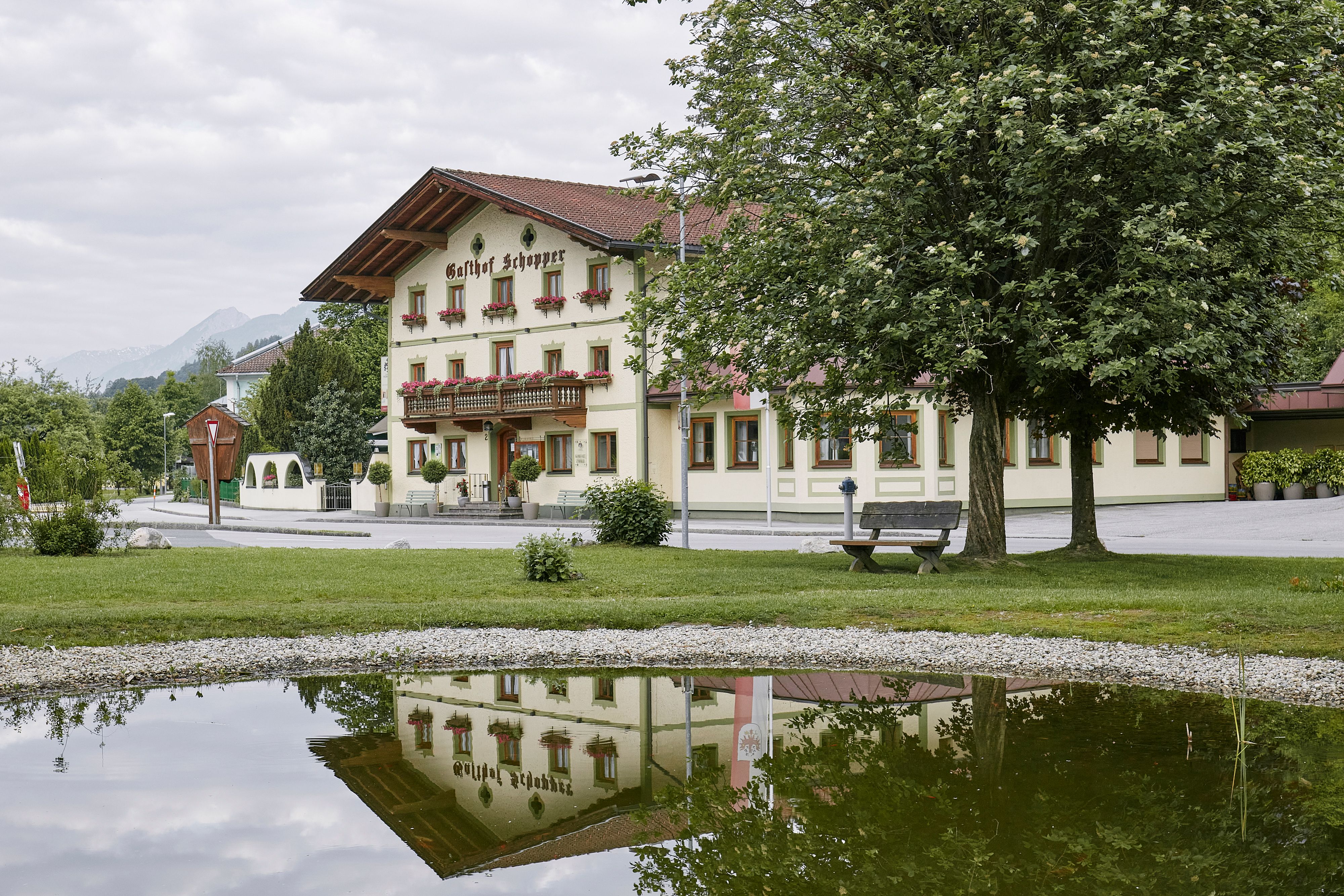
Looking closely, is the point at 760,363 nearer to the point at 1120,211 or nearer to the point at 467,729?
the point at 1120,211

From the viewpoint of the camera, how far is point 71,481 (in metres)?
20.5

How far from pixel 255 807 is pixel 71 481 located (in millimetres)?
16285

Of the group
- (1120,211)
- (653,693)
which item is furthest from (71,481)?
(1120,211)

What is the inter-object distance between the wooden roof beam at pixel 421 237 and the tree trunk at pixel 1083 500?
94.3 ft

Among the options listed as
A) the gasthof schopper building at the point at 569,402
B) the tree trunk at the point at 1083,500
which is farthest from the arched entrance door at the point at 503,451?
the tree trunk at the point at 1083,500

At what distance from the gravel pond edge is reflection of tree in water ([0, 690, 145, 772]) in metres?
0.25

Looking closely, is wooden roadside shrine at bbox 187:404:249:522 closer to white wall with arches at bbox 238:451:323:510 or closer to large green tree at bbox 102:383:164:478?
white wall with arches at bbox 238:451:323:510

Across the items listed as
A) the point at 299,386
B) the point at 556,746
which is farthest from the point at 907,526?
the point at 299,386

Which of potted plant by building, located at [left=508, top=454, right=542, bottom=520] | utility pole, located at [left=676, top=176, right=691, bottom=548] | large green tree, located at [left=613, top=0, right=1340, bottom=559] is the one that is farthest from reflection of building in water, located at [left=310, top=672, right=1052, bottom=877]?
potted plant by building, located at [left=508, top=454, right=542, bottom=520]

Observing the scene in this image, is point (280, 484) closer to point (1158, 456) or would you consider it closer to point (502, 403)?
point (502, 403)

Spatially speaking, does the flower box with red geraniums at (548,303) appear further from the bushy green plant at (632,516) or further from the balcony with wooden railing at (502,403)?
the bushy green plant at (632,516)

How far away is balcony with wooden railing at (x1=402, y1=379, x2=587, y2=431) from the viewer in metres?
38.9

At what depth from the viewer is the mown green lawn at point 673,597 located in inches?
449

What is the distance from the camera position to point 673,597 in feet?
46.7
